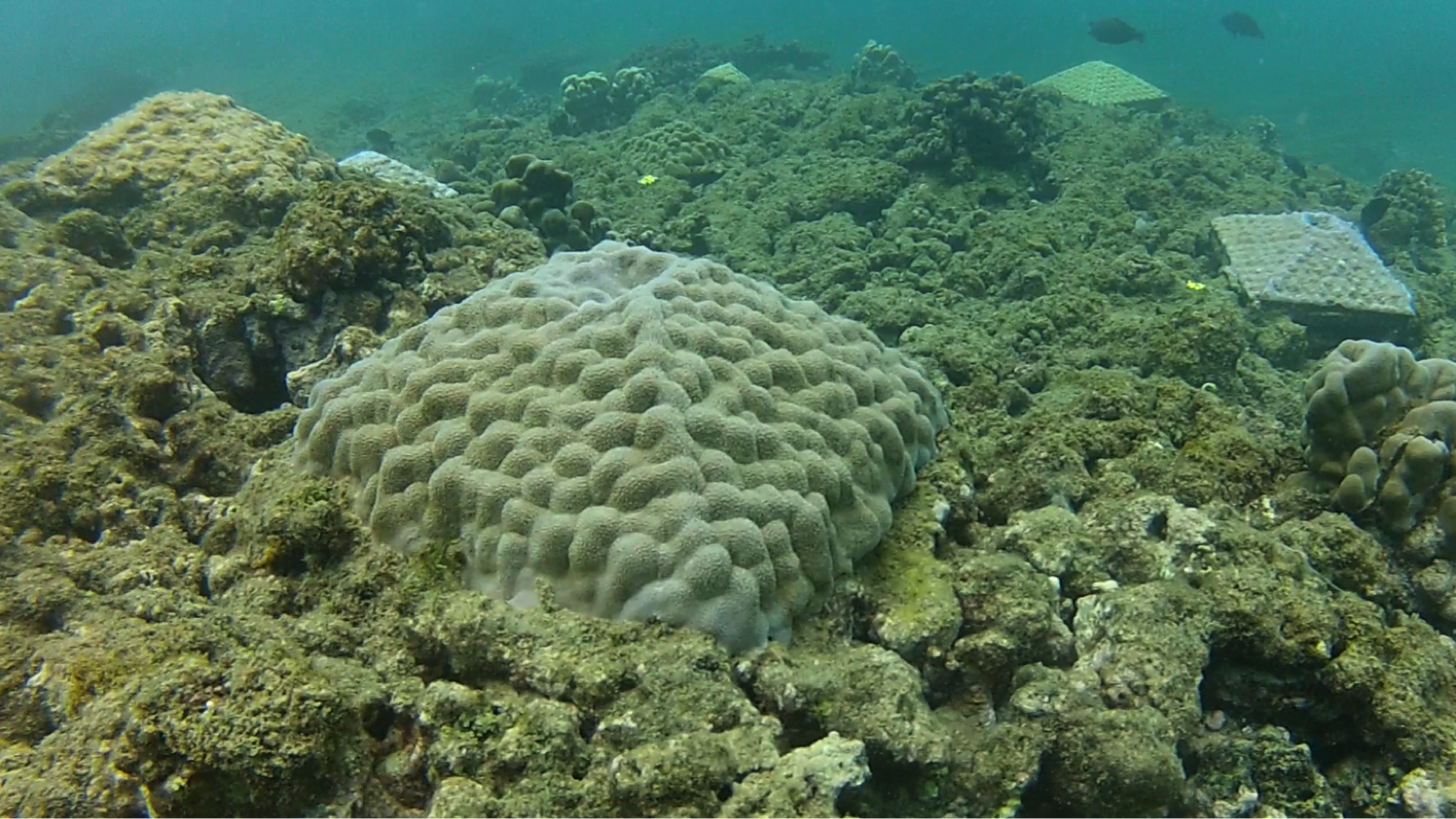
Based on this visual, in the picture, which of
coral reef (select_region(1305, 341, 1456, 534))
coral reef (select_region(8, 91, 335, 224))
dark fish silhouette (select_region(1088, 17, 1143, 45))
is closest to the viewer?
coral reef (select_region(1305, 341, 1456, 534))

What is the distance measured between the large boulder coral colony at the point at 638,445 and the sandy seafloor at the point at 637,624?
196 mm

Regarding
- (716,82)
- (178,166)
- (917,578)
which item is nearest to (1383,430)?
(917,578)

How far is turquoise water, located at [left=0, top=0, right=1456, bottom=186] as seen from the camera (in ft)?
94.8

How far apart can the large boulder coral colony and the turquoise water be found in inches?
892

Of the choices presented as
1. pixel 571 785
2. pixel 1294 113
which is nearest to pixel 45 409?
pixel 571 785

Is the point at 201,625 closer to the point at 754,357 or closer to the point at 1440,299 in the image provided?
the point at 754,357

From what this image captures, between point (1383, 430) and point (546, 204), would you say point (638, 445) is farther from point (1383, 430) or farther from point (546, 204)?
point (546, 204)

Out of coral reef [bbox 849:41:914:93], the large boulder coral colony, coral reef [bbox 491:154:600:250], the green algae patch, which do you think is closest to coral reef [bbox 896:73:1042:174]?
coral reef [bbox 491:154:600:250]

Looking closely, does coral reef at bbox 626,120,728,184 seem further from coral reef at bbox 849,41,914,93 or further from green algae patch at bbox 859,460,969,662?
green algae patch at bbox 859,460,969,662

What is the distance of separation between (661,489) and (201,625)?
1.63 meters

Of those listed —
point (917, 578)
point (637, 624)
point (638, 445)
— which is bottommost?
point (917, 578)

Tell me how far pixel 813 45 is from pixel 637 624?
36.5 meters

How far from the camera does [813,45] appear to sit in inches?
1394

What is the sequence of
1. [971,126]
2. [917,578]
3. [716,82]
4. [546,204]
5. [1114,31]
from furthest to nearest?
[716,82] → [1114,31] → [971,126] → [546,204] → [917,578]
